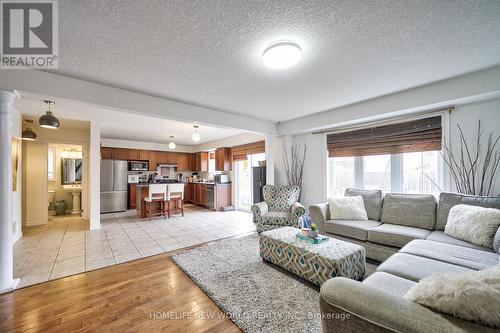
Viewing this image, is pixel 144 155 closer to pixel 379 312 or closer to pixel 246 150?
pixel 246 150

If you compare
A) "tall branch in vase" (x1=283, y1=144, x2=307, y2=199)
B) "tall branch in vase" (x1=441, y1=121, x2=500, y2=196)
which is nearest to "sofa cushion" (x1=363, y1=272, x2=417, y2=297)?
"tall branch in vase" (x1=441, y1=121, x2=500, y2=196)

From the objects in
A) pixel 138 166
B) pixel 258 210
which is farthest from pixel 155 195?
pixel 258 210

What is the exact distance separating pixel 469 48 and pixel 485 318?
229 cm

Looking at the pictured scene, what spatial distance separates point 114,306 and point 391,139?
4193mm

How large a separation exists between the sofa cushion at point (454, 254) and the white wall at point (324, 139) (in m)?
1.28

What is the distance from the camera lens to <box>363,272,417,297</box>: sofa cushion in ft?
4.22

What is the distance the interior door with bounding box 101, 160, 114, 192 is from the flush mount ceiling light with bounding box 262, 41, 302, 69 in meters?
5.78

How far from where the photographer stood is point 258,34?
1608 millimetres

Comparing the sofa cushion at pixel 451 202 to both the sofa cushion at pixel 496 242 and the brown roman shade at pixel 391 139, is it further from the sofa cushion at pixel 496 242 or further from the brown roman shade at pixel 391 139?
the brown roman shade at pixel 391 139

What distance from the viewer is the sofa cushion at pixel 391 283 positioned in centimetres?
129

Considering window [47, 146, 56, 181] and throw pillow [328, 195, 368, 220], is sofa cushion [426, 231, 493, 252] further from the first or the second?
window [47, 146, 56, 181]

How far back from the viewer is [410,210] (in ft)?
8.80

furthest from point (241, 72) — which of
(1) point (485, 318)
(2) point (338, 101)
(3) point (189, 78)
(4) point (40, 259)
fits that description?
(4) point (40, 259)

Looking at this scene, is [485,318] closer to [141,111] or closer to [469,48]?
[469,48]
